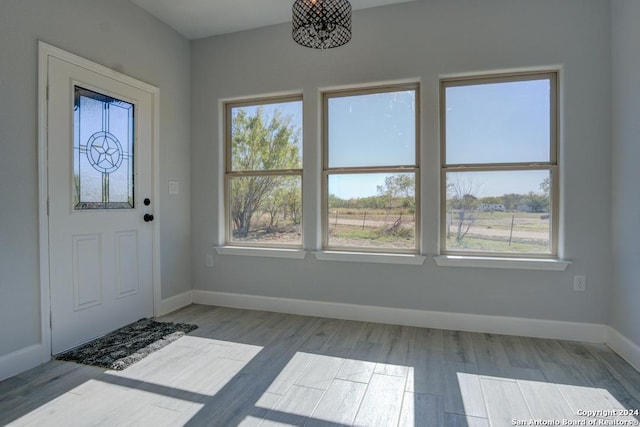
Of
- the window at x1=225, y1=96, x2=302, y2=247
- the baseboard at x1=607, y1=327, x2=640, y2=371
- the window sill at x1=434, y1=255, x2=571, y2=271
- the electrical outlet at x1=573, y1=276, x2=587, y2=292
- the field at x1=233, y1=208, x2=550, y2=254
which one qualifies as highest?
the window at x1=225, y1=96, x2=302, y2=247

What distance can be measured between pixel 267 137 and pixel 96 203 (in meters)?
1.63

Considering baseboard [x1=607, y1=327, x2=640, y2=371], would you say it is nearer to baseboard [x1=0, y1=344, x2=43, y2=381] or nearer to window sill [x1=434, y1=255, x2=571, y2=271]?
window sill [x1=434, y1=255, x2=571, y2=271]

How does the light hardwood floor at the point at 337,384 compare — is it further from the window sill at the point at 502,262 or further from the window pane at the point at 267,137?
the window pane at the point at 267,137

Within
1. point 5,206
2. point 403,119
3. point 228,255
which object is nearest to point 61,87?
point 5,206

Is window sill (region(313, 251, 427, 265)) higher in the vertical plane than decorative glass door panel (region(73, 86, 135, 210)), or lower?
lower

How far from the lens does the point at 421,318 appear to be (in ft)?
9.84

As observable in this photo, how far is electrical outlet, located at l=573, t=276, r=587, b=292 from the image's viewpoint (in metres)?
2.68

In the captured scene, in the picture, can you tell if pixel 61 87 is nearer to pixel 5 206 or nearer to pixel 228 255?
pixel 5 206

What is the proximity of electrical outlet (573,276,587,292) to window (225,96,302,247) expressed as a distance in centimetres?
231

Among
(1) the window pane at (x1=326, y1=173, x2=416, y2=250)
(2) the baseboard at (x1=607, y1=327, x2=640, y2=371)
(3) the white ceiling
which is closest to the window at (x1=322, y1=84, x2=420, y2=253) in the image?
(1) the window pane at (x1=326, y1=173, x2=416, y2=250)

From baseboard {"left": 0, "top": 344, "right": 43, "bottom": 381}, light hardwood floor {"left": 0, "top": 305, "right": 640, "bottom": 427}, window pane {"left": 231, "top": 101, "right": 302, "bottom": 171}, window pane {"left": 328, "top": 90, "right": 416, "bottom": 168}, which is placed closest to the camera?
light hardwood floor {"left": 0, "top": 305, "right": 640, "bottom": 427}

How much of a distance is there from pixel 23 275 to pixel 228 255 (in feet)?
5.48

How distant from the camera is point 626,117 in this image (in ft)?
7.89

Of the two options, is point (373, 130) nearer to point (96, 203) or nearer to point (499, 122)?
point (499, 122)
